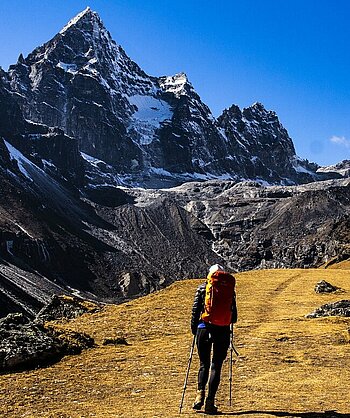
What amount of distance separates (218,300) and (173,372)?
153 inches

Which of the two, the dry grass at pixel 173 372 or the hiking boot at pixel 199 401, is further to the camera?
the dry grass at pixel 173 372

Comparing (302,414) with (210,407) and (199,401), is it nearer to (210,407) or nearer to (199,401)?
(210,407)

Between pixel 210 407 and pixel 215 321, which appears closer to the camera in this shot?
pixel 210 407

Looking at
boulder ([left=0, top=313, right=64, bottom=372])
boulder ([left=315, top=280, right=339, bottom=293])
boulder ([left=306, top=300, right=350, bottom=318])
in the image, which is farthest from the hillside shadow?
boulder ([left=315, top=280, right=339, bottom=293])

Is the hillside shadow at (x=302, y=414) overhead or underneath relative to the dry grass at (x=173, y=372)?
underneath

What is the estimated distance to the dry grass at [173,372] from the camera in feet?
35.5

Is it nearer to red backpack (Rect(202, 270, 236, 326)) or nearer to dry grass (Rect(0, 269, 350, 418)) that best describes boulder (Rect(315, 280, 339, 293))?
dry grass (Rect(0, 269, 350, 418))

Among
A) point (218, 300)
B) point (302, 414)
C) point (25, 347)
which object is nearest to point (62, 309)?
point (25, 347)

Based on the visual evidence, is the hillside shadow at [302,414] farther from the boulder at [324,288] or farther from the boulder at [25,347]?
the boulder at [324,288]

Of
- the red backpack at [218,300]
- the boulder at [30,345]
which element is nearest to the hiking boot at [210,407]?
the red backpack at [218,300]

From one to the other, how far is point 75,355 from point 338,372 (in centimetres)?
726

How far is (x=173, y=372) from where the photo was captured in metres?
13.9

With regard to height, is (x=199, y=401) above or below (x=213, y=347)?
below

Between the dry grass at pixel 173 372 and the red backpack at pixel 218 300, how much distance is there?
1763 millimetres
